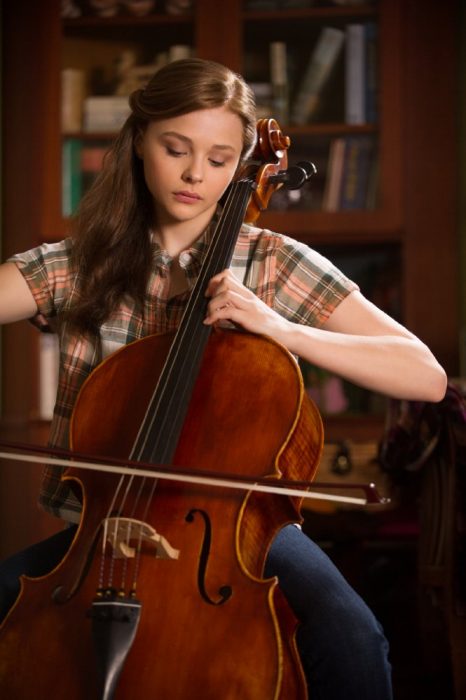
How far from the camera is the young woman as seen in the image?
3.93 feet

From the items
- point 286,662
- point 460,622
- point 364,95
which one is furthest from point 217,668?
point 364,95

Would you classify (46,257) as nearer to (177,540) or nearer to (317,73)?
(177,540)

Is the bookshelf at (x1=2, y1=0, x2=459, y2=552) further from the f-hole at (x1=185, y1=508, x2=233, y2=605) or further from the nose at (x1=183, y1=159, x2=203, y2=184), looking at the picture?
the f-hole at (x1=185, y1=508, x2=233, y2=605)

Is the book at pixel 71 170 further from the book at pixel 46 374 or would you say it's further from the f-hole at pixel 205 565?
the f-hole at pixel 205 565

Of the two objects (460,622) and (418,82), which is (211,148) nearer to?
(460,622)

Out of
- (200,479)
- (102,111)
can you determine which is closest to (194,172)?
(200,479)

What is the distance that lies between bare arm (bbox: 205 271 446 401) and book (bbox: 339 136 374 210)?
155 cm

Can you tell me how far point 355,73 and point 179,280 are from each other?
163cm

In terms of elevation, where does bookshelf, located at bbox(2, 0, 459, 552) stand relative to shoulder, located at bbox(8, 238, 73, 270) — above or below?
above

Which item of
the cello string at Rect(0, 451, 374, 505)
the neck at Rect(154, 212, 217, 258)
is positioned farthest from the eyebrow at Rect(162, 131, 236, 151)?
the cello string at Rect(0, 451, 374, 505)

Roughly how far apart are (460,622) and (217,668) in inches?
36.1

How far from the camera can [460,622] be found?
1729mm

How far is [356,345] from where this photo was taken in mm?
1213

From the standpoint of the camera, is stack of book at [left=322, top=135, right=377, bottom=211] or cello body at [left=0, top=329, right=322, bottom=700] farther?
stack of book at [left=322, top=135, right=377, bottom=211]
